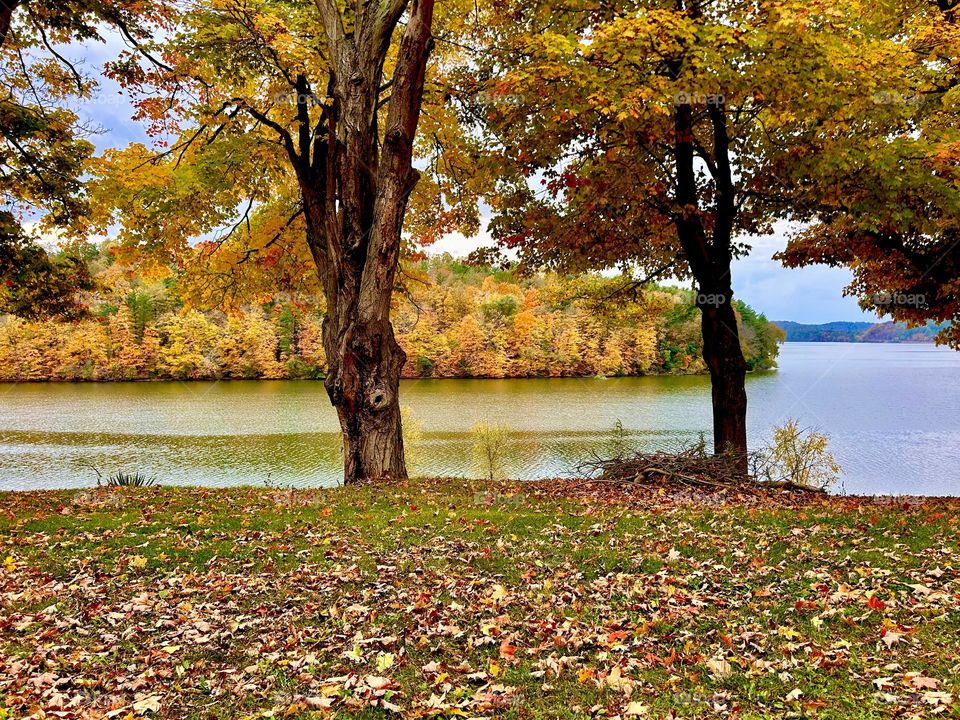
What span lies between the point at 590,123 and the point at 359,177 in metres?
4.53

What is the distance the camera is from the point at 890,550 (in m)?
6.56

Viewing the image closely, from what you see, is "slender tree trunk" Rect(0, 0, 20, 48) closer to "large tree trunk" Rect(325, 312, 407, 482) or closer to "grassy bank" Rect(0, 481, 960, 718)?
"large tree trunk" Rect(325, 312, 407, 482)

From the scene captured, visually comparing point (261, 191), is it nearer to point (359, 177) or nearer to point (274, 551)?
point (359, 177)

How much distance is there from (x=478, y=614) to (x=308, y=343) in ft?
256

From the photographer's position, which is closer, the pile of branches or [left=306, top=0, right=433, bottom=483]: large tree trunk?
[left=306, top=0, right=433, bottom=483]: large tree trunk

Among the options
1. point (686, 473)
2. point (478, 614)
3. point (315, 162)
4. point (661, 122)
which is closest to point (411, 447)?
point (315, 162)

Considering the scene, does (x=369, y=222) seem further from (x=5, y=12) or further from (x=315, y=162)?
(x=5, y=12)

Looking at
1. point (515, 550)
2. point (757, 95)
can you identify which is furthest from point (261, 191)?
point (515, 550)

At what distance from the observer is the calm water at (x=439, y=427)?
28.3 metres

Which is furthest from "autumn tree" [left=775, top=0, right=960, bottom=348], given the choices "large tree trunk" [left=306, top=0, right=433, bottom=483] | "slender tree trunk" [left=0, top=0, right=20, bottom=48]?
"slender tree trunk" [left=0, top=0, right=20, bottom=48]

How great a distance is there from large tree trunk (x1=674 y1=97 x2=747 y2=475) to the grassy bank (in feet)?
15.3

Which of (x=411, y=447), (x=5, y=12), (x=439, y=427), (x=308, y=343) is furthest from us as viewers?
(x=308, y=343)

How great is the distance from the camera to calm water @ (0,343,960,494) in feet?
92.8

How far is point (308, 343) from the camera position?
79.8m
